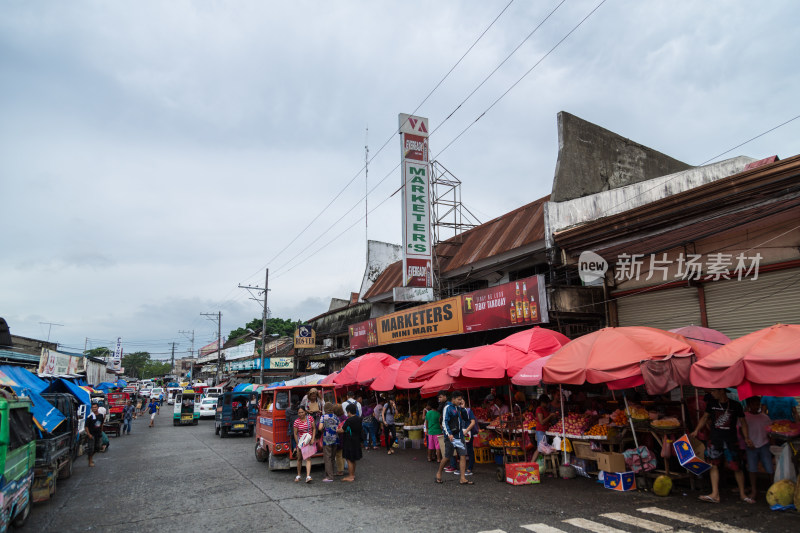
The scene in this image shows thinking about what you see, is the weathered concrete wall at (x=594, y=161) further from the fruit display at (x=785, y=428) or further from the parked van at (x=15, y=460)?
the parked van at (x=15, y=460)

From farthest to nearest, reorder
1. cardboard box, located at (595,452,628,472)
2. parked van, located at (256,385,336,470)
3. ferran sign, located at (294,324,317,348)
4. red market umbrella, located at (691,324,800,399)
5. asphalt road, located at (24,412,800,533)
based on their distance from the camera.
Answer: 1. ferran sign, located at (294,324,317,348)
2. parked van, located at (256,385,336,470)
3. cardboard box, located at (595,452,628,472)
4. asphalt road, located at (24,412,800,533)
5. red market umbrella, located at (691,324,800,399)

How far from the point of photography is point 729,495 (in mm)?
8289

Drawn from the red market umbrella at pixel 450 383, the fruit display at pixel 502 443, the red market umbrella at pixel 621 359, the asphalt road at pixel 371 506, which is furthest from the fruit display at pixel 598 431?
the red market umbrella at pixel 450 383

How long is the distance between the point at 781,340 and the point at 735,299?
4.93m

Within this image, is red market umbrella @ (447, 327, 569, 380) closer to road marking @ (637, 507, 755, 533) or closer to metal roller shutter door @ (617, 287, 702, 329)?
metal roller shutter door @ (617, 287, 702, 329)

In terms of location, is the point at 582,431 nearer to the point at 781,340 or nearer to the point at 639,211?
the point at 781,340

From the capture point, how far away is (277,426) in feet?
40.3

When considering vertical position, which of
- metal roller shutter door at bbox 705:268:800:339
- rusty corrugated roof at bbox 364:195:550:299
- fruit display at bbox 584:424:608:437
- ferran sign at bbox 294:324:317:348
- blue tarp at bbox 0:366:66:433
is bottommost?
fruit display at bbox 584:424:608:437

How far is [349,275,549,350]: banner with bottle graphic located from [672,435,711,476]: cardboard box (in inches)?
225

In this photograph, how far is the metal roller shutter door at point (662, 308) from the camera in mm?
12555

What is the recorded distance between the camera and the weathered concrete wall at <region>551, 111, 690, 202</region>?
16.7 m

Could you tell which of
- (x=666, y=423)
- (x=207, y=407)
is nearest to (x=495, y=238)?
A: (x=666, y=423)

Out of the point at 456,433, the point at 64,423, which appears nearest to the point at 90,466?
the point at 64,423

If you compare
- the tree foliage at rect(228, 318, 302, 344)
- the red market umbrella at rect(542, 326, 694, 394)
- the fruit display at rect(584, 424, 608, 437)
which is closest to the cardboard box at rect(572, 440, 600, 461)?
the fruit display at rect(584, 424, 608, 437)
